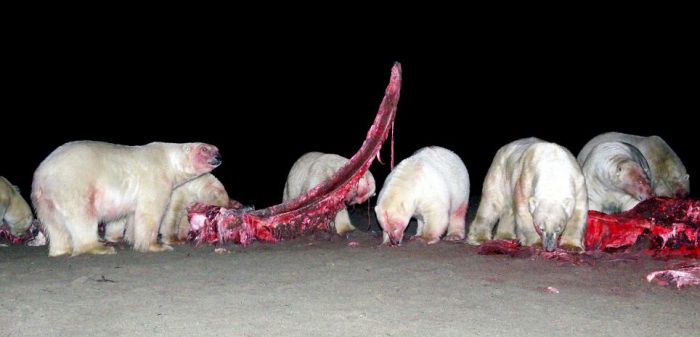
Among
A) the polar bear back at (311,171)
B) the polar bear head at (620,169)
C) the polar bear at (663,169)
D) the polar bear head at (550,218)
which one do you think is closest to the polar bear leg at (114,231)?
the polar bear back at (311,171)

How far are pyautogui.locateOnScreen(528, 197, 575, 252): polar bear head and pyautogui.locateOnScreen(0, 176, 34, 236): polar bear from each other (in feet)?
31.6

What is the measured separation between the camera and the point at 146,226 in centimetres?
1079

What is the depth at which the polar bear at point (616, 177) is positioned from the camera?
11.5 m

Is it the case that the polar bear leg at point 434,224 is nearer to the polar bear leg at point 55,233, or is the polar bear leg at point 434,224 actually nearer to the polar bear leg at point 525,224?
the polar bear leg at point 525,224

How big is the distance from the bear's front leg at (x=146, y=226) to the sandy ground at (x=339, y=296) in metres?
0.86

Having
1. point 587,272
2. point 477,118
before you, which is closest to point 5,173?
point 587,272

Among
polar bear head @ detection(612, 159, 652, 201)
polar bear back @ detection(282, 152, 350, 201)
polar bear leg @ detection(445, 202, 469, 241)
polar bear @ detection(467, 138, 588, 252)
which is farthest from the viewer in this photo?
polar bear back @ detection(282, 152, 350, 201)

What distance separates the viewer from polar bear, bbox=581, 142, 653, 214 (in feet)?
37.6

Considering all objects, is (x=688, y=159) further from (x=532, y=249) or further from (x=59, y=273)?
(x=59, y=273)

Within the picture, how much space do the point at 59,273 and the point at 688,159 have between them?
37211 millimetres

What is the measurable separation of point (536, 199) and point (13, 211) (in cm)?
975

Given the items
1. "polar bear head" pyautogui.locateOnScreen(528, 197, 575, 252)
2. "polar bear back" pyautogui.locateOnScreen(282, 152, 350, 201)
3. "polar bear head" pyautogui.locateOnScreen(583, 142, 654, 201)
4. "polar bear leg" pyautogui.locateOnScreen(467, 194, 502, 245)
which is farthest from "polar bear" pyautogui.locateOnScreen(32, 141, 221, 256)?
"polar bear head" pyautogui.locateOnScreen(583, 142, 654, 201)

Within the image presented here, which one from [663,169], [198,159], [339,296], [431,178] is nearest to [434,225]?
[431,178]

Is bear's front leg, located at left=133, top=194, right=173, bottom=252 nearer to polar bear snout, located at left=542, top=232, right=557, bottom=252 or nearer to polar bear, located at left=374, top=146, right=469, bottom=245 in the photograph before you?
polar bear, located at left=374, top=146, right=469, bottom=245
